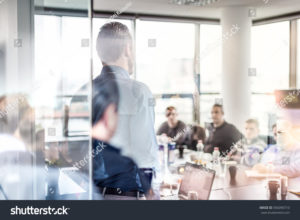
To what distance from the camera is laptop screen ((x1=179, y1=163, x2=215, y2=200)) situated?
5.37ft

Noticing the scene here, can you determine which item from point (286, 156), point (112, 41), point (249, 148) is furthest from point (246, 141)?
point (112, 41)

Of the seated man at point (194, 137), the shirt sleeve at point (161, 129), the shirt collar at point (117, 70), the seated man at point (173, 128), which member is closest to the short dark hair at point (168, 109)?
the seated man at point (173, 128)

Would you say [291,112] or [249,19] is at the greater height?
[249,19]

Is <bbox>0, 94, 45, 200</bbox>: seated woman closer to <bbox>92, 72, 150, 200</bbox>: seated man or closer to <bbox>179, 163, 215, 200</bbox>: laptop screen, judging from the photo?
<bbox>92, 72, 150, 200</bbox>: seated man

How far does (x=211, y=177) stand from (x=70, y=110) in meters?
1.16

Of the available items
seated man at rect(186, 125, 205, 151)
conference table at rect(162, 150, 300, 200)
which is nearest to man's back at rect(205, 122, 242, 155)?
seated man at rect(186, 125, 205, 151)

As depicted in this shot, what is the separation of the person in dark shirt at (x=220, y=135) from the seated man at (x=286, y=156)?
1126mm

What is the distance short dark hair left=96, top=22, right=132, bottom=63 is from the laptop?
0.69 metres

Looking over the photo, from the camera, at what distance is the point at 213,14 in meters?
5.22

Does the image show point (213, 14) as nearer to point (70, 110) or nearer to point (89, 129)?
point (70, 110)

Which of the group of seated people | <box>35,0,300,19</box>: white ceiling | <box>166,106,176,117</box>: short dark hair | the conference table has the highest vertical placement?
<box>35,0,300,19</box>: white ceiling

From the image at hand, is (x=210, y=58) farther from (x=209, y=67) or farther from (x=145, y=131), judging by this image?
(x=145, y=131)

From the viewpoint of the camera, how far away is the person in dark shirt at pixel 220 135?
371cm
